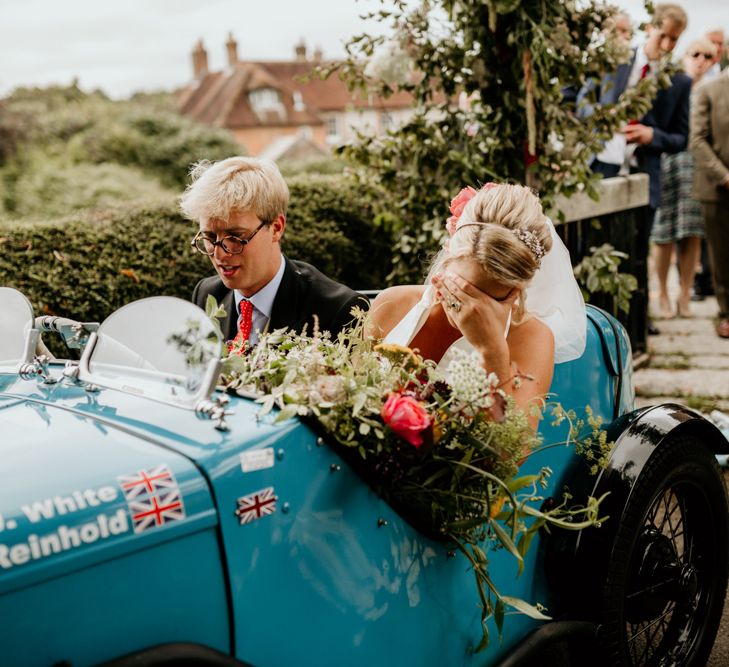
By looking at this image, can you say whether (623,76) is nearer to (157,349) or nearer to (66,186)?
(157,349)

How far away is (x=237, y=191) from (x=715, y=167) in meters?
5.30

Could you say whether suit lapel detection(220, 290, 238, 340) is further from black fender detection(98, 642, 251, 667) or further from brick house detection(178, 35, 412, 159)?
brick house detection(178, 35, 412, 159)

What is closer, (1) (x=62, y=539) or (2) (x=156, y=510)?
(1) (x=62, y=539)

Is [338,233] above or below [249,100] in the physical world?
below

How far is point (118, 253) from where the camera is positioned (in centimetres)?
451

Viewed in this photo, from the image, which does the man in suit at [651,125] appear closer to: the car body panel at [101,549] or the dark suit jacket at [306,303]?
the dark suit jacket at [306,303]

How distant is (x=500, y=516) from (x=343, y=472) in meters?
0.48

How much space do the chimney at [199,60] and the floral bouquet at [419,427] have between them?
74.9 m

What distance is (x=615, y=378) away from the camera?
9.20 ft

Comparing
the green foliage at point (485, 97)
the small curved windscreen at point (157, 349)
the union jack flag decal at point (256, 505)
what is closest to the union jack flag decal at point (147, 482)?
the union jack flag decal at point (256, 505)

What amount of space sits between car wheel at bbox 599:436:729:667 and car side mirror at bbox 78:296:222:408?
1343 millimetres

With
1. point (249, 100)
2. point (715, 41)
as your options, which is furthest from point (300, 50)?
point (715, 41)

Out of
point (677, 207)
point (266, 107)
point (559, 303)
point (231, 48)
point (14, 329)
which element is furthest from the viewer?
point (231, 48)

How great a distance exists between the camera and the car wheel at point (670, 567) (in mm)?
2426
